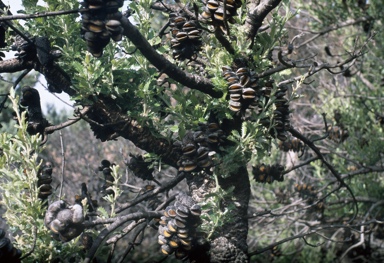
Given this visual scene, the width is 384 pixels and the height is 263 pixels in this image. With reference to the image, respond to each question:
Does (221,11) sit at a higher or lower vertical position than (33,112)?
higher

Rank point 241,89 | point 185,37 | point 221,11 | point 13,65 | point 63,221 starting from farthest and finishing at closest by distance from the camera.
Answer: point 13,65 < point 185,37 < point 241,89 < point 221,11 < point 63,221

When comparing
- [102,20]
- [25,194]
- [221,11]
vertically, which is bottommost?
[25,194]

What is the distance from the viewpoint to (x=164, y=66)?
8.82 feet

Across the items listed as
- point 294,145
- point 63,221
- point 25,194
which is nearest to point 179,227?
point 63,221

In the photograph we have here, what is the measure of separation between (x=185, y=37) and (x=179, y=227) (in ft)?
3.51

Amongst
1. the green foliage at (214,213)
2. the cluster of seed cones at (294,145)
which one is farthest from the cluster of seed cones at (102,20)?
the cluster of seed cones at (294,145)

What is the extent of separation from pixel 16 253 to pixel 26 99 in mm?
1047

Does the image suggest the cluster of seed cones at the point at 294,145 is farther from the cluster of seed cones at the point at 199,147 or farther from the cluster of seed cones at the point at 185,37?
the cluster of seed cones at the point at 185,37

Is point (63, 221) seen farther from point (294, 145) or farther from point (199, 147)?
point (294, 145)

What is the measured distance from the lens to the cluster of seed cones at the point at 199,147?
2783 mm

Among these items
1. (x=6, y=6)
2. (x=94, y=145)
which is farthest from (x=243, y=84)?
(x=94, y=145)

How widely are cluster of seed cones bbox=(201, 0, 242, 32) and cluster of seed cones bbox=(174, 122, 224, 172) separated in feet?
1.97

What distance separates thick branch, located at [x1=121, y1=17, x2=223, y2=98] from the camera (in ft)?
7.88

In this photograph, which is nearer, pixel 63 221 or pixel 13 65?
pixel 63 221
